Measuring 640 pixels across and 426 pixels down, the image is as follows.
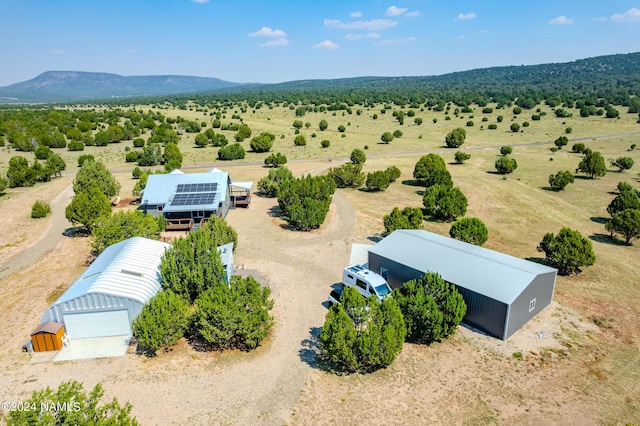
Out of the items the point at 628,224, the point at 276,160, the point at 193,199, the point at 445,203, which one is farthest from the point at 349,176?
the point at 628,224

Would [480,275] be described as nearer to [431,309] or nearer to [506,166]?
[431,309]

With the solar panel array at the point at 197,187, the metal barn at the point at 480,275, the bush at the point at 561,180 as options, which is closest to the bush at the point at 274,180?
the solar panel array at the point at 197,187

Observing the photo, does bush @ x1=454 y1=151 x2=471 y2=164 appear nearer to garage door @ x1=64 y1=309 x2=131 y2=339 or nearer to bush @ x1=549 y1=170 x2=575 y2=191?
bush @ x1=549 y1=170 x2=575 y2=191

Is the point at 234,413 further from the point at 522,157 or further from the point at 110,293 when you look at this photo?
the point at 522,157

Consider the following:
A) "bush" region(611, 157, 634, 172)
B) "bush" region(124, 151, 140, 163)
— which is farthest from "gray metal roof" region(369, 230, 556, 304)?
Answer: "bush" region(124, 151, 140, 163)

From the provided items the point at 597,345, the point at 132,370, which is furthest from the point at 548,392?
the point at 132,370
